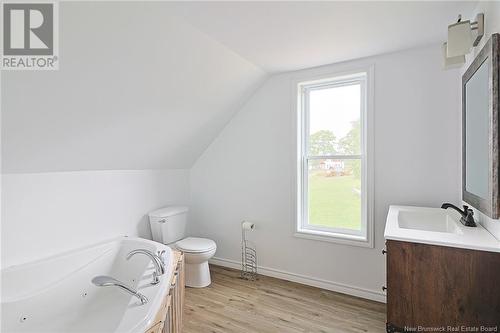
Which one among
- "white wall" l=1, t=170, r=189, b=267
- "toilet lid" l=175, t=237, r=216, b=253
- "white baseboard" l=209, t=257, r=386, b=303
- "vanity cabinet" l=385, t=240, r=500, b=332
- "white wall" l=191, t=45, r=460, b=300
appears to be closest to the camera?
"vanity cabinet" l=385, t=240, r=500, b=332

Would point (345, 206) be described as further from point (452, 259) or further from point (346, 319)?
point (452, 259)

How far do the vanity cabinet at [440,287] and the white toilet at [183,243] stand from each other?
74.7 inches

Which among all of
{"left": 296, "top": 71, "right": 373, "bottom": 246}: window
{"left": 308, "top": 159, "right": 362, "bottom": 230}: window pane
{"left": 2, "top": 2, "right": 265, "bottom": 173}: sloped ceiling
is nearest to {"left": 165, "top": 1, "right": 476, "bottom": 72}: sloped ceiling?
{"left": 2, "top": 2, "right": 265, "bottom": 173}: sloped ceiling

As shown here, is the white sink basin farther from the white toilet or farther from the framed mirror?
the white toilet

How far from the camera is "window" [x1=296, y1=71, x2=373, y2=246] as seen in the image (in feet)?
9.16

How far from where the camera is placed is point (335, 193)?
2.98 m

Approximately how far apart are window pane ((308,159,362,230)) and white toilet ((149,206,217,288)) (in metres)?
1.22

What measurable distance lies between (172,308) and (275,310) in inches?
38.8

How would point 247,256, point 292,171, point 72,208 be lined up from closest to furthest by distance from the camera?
1. point 72,208
2. point 292,171
3. point 247,256

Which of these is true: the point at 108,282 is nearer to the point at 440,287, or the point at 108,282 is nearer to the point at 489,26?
the point at 440,287

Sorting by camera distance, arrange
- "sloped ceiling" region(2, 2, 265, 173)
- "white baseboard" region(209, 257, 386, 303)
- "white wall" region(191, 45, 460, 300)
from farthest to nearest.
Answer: "white baseboard" region(209, 257, 386, 303) < "white wall" region(191, 45, 460, 300) < "sloped ceiling" region(2, 2, 265, 173)

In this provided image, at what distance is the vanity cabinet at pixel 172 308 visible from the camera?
1.56m

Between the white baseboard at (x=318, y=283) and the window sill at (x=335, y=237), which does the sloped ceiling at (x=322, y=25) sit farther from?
the white baseboard at (x=318, y=283)

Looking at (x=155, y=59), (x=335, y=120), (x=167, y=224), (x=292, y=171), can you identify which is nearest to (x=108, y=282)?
(x=155, y=59)
